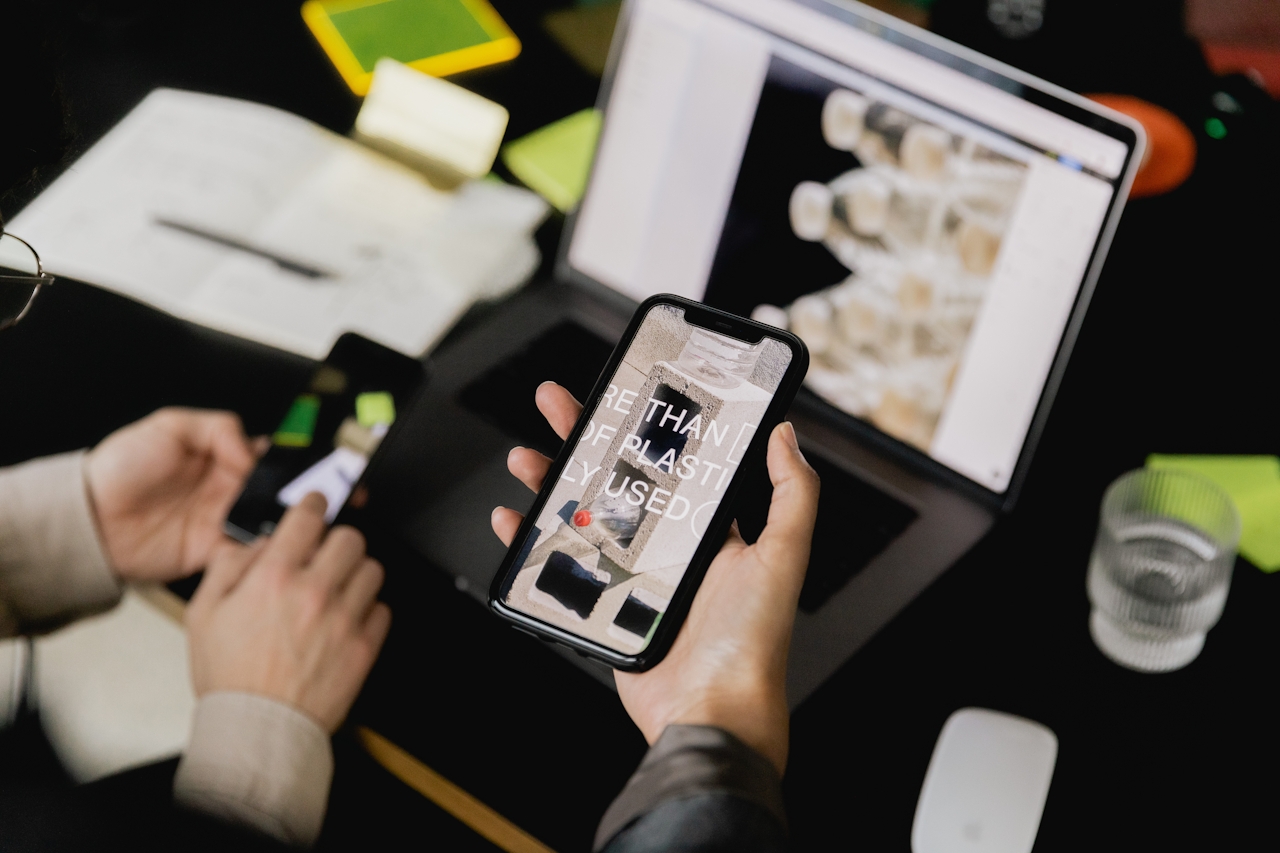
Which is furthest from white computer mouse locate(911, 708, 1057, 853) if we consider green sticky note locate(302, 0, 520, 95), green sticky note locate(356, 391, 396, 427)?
green sticky note locate(302, 0, 520, 95)

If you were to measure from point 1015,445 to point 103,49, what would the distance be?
3.42 feet

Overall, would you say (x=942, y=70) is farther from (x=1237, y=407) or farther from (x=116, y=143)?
(x=116, y=143)

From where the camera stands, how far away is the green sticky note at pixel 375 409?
787mm

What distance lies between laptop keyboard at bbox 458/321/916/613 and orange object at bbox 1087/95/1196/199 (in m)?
0.46

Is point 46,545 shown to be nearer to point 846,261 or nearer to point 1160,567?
point 846,261

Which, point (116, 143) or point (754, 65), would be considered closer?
point (754, 65)

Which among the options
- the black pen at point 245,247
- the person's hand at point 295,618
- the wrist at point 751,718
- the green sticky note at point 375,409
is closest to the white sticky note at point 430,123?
the black pen at point 245,247

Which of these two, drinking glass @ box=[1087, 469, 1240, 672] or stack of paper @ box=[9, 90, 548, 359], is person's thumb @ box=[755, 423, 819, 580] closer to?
drinking glass @ box=[1087, 469, 1240, 672]

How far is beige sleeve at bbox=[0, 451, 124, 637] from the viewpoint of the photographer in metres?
0.76

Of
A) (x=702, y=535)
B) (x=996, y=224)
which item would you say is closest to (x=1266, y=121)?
(x=996, y=224)

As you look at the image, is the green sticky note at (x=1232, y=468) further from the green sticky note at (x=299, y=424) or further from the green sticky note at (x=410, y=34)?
the green sticky note at (x=410, y=34)

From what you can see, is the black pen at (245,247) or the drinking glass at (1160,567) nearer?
the drinking glass at (1160,567)

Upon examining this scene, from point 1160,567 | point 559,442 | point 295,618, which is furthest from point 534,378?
point 1160,567

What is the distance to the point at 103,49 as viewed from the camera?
3.62 ft
